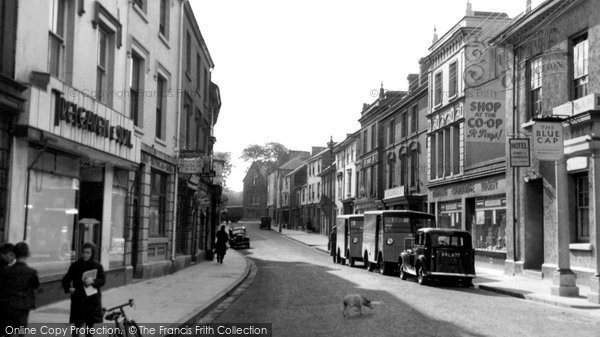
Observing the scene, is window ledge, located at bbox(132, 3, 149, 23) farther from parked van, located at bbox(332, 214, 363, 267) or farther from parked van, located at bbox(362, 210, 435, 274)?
parked van, located at bbox(332, 214, 363, 267)

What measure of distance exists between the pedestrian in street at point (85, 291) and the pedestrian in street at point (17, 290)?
0.53 m

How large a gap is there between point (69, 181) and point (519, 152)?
48.4 ft

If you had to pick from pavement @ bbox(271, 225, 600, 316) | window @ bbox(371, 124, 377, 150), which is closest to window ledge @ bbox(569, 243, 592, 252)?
pavement @ bbox(271, 225, 600, 316)

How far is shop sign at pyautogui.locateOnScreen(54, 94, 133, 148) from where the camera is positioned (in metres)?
12.2

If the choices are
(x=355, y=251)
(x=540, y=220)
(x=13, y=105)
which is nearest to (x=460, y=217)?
(x=355, y=251)

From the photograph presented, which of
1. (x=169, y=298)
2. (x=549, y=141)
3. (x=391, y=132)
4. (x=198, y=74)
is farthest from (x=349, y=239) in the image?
(x=169, y=298)

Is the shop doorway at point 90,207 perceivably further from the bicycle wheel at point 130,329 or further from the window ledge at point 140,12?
the bicycle wheel at point 130,329

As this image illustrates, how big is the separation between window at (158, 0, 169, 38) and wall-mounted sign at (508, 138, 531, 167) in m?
13.0

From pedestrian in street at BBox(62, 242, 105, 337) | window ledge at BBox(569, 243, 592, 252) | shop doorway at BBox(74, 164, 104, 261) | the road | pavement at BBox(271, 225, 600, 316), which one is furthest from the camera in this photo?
window ledge at BBox(569, 243, 592, 252)

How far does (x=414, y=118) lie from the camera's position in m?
38.7

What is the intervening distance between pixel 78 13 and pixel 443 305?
10.9m

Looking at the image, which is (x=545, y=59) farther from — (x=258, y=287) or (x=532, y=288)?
(x=258, y=287)

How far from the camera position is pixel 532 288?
18719mm

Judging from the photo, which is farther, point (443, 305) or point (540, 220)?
point (540, 220)
